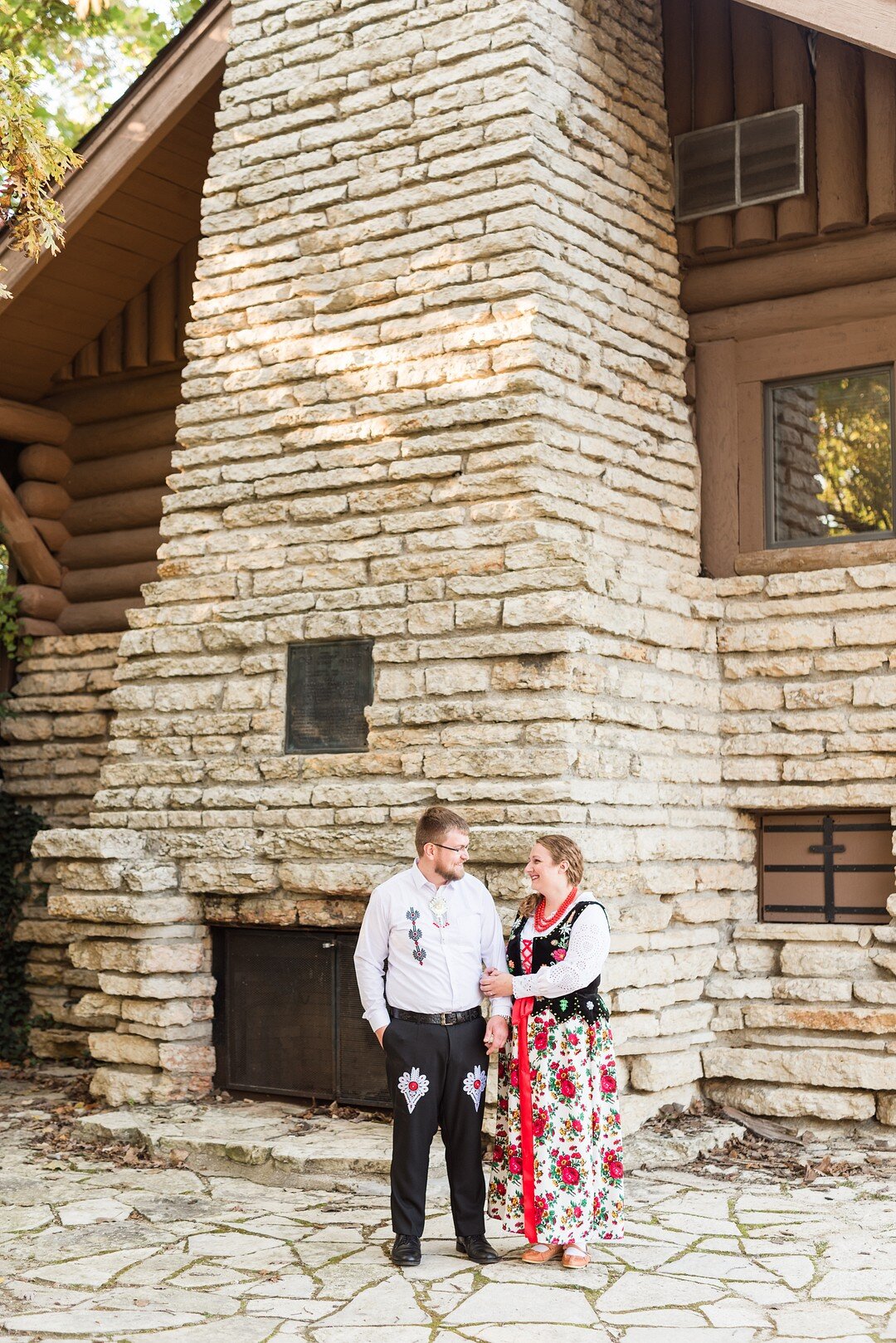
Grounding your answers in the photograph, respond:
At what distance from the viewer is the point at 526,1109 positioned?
527cm

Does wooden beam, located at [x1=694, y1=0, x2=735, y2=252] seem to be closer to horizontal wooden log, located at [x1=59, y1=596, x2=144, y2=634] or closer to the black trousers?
horizontal wooden log, located at [x1=59, y1=596, x2=144, y2=634]

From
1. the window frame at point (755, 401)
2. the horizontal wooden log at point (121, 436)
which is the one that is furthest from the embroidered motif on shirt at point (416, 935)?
the horizontal wooden log at point (121, 436)

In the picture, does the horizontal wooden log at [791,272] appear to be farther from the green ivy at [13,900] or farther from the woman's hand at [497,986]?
the green ivy at [13,900]

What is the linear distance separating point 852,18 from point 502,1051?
4918mm

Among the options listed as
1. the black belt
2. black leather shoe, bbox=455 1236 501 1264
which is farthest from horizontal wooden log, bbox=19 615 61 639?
black leather shoe, bbox=455 1236 501 1264

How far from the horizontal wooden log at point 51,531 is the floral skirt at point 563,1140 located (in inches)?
272

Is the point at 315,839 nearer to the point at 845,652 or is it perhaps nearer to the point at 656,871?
the point at 656,871

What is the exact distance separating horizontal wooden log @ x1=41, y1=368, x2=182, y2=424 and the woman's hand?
621cm

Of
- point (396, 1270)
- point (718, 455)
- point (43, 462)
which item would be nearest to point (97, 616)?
point (43, 462)

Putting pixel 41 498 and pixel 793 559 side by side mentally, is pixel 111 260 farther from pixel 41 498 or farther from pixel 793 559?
pixel 793 559

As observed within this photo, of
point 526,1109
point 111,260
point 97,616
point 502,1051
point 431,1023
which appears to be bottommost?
point 526,1109

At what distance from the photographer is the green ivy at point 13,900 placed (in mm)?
9891

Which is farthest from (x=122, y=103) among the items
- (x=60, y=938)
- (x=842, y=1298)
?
(x=842, y=1298)

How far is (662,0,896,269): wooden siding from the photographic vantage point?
25.5ft
